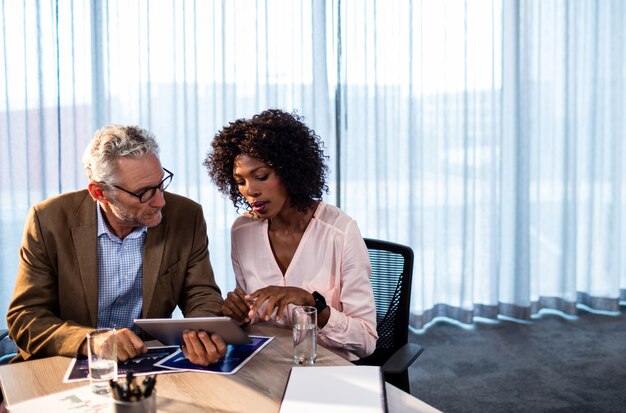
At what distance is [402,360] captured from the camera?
1922mm

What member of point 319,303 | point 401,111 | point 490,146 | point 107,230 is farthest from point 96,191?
point 490,146

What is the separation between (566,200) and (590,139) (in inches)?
17.7

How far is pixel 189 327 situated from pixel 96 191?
0.65 meters

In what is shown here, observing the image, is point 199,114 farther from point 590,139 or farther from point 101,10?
point 590,139

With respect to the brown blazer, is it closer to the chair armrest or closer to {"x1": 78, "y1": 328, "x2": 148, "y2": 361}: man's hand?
{"x1": 78, "y1": 328, "x2": 148, "y2": 361}: man's hand

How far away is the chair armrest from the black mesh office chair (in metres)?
0.21

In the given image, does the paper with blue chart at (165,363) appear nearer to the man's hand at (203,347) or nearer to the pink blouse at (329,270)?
the man's hand at (203,347)

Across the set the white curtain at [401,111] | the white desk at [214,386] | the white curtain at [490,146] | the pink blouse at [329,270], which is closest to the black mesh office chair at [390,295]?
the pink blouse at [329,270]

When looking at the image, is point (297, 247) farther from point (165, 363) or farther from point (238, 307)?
point (165, 363)

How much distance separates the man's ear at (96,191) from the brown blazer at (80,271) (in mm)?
42

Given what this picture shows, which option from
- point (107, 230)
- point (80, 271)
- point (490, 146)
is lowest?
point (80, 271)

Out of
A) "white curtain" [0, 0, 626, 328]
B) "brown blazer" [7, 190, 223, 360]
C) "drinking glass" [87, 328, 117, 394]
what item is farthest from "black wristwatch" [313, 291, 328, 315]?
"white curtain" [0, 0, 626, 328]

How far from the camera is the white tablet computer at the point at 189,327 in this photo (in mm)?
1669

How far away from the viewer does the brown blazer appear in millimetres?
2020
